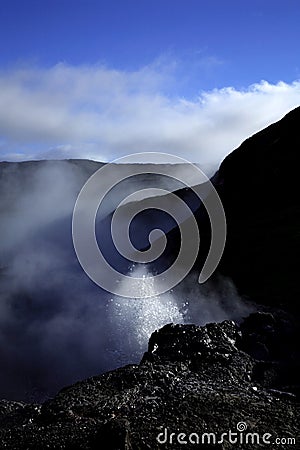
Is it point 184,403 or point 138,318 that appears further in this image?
point 138,318

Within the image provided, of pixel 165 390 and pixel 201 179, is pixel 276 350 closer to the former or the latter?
pixel 165 390

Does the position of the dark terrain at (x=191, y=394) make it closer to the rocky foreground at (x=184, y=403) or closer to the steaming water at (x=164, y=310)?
the rocky foreground at (x=184, y=403)

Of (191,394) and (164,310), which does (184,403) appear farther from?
(164,310)

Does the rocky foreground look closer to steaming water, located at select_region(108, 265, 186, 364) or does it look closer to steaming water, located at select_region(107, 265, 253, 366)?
steaming water, located at select_region(108, 265, 186, 364)

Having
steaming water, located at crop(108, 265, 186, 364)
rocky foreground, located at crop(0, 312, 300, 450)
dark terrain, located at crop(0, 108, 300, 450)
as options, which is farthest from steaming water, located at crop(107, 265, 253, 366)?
rocky foreground, located at crop(0, 312, 300, 450)

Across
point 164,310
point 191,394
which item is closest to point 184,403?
point 191,394

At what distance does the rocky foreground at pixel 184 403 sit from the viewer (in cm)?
1402

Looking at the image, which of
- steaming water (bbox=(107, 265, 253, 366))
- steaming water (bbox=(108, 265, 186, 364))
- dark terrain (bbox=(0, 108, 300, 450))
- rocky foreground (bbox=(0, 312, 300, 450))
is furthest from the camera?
steaming water (bbox=(107, 265, 253, 366))

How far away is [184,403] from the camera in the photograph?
1661 centimetres

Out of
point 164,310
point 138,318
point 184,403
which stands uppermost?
point 164,310

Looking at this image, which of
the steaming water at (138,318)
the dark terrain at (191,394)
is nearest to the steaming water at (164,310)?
the steaming water at (138,318)

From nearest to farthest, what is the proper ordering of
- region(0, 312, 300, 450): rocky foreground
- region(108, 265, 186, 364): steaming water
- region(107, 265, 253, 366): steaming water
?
region(0, 312, 300, 450): rocky foreground → region(108, 265, 186, 364): steaming water → region(107, 265, 253, 366): steaming water

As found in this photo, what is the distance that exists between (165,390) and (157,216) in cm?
8043

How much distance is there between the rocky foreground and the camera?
552 inches
